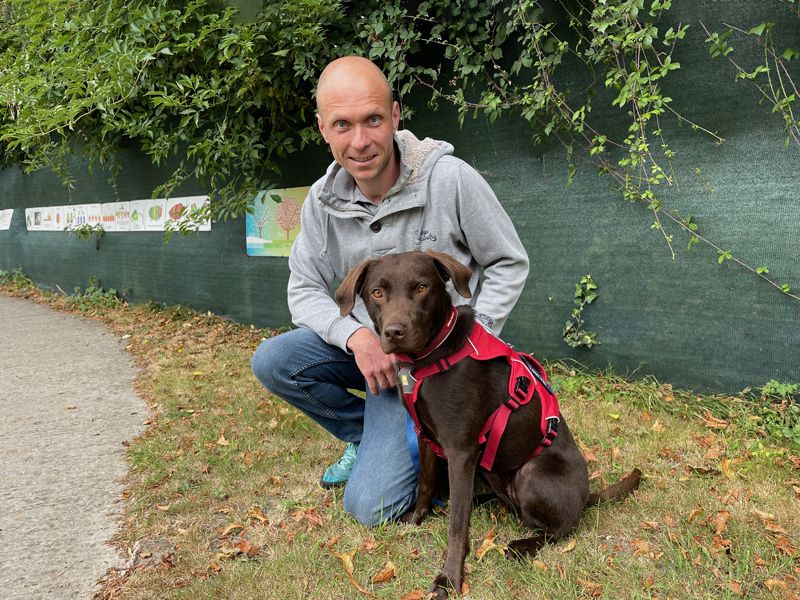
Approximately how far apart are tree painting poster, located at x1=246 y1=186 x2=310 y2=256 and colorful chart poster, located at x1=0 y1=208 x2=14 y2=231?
25.6 feet

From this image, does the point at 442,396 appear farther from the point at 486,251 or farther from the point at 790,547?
the point at 790,547

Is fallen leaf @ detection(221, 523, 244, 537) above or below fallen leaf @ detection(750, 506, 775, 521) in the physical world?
below

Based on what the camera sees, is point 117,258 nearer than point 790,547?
No

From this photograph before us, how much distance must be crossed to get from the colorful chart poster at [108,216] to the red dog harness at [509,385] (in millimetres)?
8337

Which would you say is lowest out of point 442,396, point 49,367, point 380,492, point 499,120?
point 49,367

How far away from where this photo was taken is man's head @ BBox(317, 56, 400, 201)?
2.79 meters

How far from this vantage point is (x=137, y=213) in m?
9.02

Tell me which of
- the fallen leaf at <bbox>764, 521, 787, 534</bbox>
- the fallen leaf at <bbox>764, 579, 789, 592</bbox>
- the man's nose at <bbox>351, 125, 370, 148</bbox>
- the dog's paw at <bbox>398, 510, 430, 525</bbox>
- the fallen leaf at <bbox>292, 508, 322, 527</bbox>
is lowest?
the fallen leaf at <bbox>292, 508, 322, 527</bbox>

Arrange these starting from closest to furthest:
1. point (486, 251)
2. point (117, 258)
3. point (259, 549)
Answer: point (259, 549) → point (486, 251) → point (117, 258)

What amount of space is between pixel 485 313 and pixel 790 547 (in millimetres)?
1487

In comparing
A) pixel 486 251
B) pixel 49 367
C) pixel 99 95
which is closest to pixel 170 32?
pixel 99 95

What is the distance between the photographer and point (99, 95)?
18.4ft

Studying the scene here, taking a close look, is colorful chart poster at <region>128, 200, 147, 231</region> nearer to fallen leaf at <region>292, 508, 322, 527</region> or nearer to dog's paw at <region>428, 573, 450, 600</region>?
fallen leaf at <region>292, 508, 322, 527</region>

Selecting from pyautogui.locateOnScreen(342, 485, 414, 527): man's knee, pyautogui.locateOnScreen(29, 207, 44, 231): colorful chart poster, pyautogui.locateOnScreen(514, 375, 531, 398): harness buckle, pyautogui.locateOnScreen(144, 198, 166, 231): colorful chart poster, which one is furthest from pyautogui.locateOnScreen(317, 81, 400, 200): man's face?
pyautogui.locateOnScreen(29, 207, 44, 231): colorful chart poster
